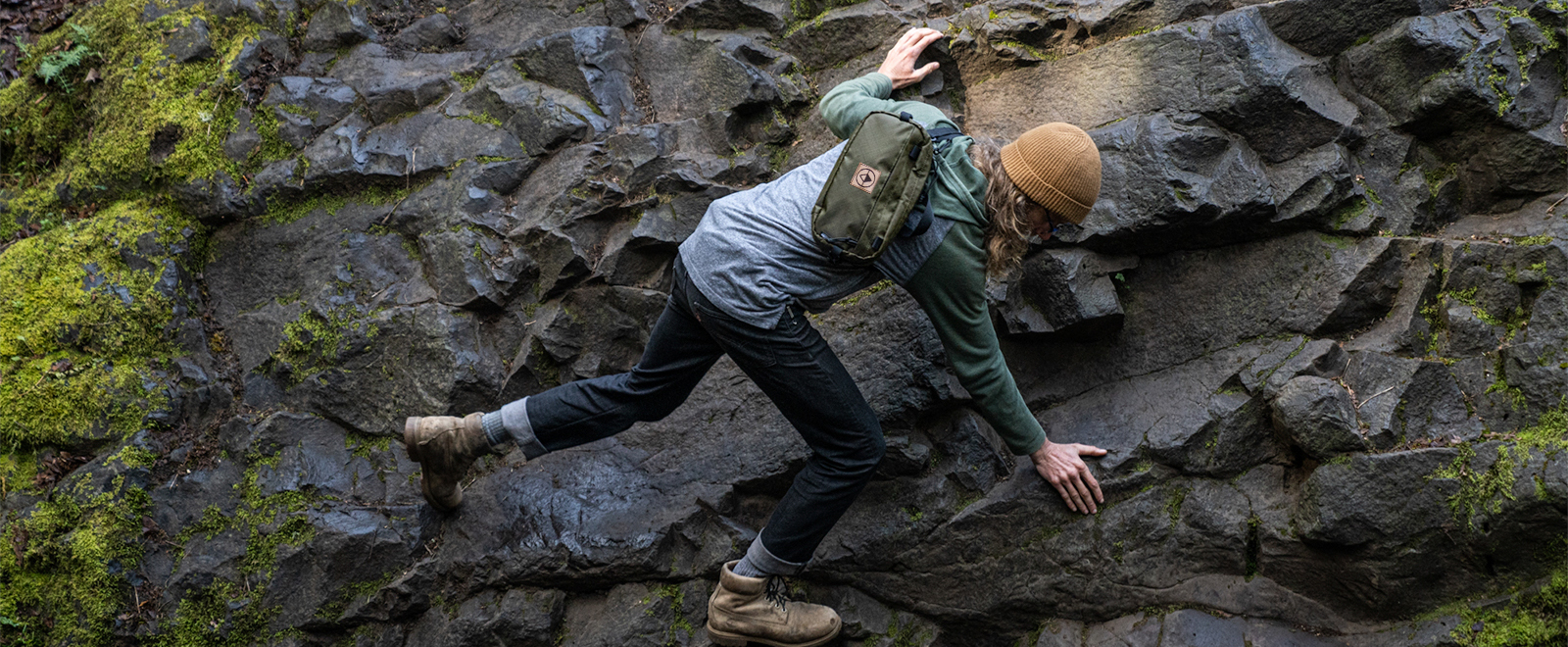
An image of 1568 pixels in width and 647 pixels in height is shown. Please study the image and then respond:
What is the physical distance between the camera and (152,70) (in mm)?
A: 6758

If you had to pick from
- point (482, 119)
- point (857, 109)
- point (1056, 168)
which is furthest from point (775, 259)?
point (482, 119)

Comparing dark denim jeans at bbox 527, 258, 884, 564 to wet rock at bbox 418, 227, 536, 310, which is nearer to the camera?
dark denim jeans at bbox 527, 258, 884, 564

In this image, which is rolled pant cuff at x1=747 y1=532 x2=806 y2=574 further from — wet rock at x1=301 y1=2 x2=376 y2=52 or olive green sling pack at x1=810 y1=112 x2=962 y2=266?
wet rock at x1=301 y1=2 x2=376 y2=52

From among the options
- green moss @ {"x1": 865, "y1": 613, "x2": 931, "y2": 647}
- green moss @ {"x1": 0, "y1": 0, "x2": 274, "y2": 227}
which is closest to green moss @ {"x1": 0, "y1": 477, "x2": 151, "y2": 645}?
green moss @ {"x1": 0, "y1": 0, "x2": 274, "y2": 227}

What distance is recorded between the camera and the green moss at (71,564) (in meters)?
5.25

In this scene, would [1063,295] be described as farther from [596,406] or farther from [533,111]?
[533,111]

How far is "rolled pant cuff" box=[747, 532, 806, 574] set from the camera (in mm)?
4766

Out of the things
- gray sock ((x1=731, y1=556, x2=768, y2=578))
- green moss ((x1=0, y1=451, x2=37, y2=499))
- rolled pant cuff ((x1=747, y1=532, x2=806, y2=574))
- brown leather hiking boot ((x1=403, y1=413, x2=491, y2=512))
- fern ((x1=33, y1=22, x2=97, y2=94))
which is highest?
fern ((x1=33, y1=22, x2=97, y2=94))

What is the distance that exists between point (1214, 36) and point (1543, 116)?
5.56ft

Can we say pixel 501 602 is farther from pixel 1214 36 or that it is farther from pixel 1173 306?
pixel 1214 36

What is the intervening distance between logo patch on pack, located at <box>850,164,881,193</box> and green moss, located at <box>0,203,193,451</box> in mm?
4617

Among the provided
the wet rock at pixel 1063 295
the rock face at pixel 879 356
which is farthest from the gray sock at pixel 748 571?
the wet rock at pixel 1063 295

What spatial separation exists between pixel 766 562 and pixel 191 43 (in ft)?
18.5

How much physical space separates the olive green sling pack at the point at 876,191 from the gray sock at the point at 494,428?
199cm
